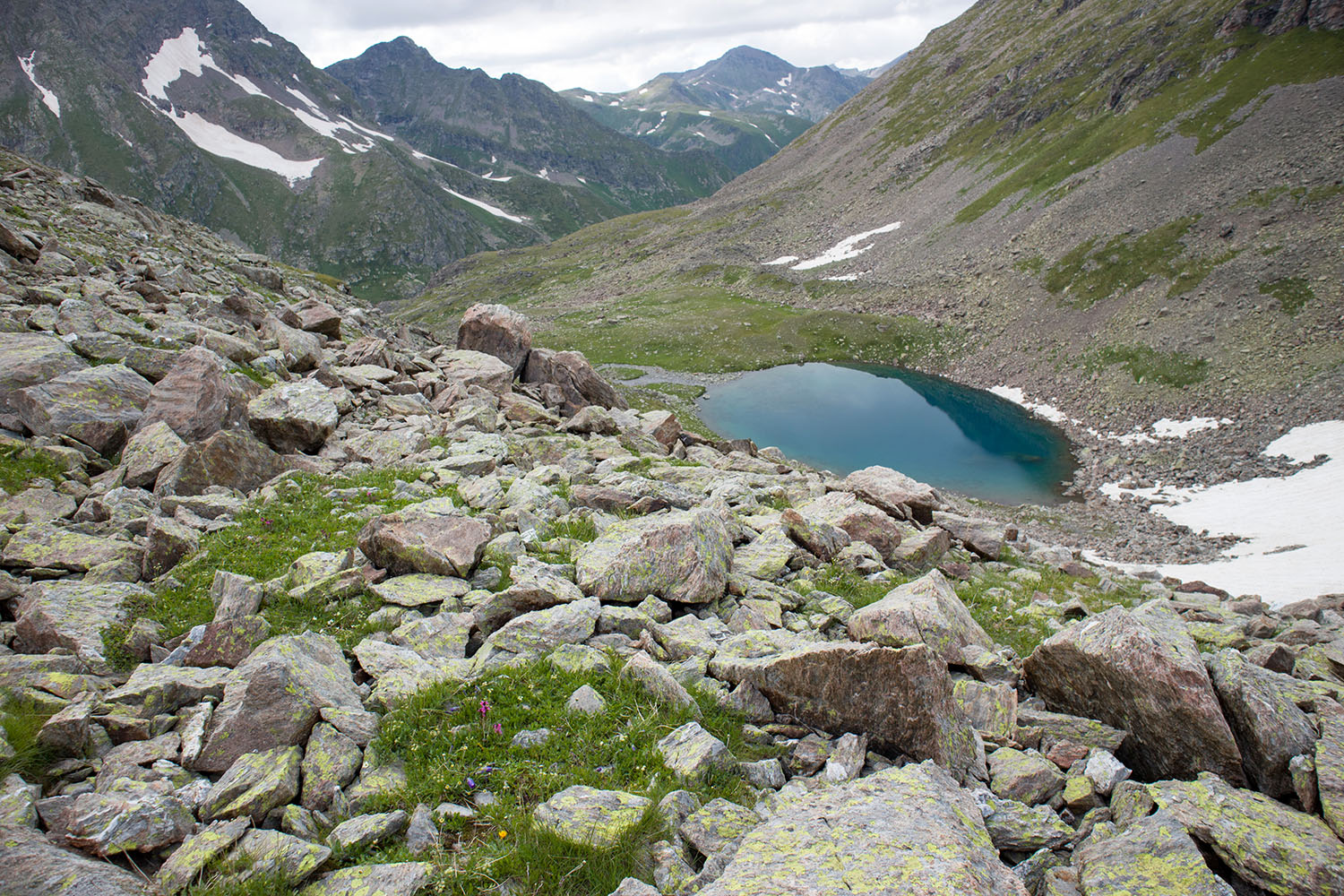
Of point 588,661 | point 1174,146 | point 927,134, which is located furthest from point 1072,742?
point 927,134

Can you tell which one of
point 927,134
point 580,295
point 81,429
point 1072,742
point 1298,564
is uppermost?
point 927,134

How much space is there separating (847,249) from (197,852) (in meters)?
129

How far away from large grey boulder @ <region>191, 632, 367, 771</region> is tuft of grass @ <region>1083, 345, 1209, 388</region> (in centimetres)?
7054

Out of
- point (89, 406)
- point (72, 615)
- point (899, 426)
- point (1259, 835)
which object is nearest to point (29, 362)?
point (89, 406)

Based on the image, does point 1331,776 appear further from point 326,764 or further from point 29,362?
point 29,362

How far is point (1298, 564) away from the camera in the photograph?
3061cm

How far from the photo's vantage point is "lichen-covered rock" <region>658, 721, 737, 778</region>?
8180mm

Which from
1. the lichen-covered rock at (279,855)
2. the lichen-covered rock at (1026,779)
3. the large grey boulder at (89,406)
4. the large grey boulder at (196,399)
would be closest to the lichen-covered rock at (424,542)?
the lichen-covered rock at (279,855)

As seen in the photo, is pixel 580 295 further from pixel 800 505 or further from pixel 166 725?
pixel 166 725

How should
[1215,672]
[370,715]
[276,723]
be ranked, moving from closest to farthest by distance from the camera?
[276,723] → [370,715] → [1215,672]

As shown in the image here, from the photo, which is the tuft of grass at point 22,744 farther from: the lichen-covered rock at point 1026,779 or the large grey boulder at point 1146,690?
the large grey boulder at point 1146,690

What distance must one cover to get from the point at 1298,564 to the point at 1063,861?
3519 cm

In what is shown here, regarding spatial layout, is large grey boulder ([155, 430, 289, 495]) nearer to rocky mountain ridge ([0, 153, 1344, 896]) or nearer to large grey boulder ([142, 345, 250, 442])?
rocky mountain ridge ([0, 153, 1344, 896])

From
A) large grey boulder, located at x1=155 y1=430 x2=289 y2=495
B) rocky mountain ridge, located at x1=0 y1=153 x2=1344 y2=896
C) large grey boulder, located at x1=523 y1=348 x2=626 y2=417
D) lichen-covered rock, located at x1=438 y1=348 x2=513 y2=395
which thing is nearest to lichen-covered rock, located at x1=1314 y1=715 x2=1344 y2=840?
rocky mountain ridge, located at x1=0 y1=153 x2=1344 y2=896
